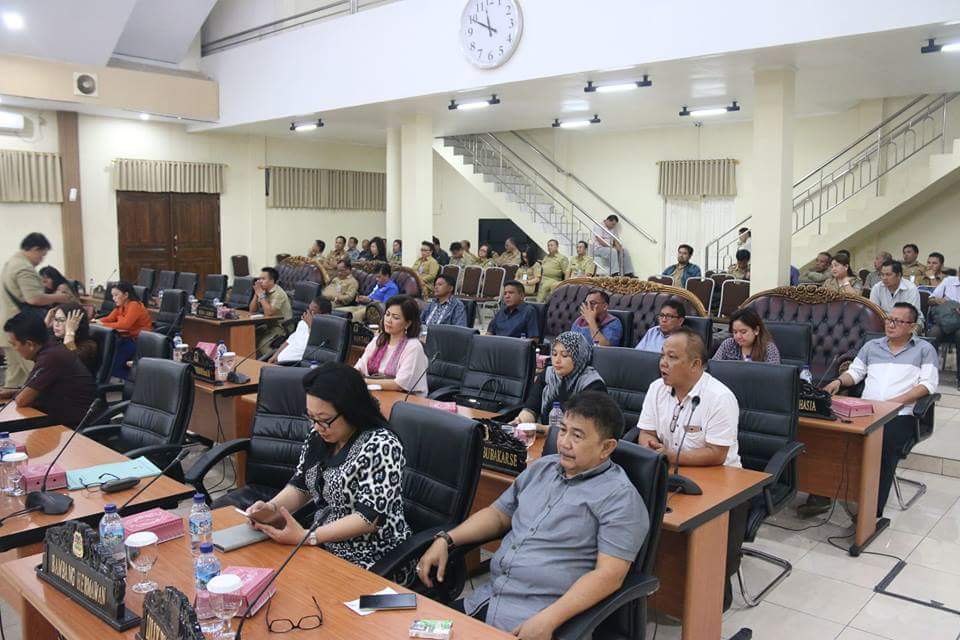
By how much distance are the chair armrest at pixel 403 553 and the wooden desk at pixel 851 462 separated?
2297 millimetres

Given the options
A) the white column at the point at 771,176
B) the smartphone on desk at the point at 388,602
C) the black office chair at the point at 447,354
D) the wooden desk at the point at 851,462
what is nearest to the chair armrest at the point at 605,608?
the smartphone on desk at the point at 388,602

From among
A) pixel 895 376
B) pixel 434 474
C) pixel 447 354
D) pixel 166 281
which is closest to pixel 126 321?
pixel 447 354

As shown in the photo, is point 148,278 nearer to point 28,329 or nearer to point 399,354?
point 28,329

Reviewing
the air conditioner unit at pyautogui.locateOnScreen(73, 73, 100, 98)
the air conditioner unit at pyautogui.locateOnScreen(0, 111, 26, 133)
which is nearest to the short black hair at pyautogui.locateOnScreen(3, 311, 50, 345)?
the air conditioner unit at pyautogui.locateOnScreen(73, 73, 100, 98)

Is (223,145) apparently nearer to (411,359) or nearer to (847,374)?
(411,359)

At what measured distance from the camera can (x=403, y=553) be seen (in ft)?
7.89

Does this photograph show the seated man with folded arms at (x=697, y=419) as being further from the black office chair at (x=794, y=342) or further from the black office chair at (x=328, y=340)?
the black office chair at (x=328, y=340)

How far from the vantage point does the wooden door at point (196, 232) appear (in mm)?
12789

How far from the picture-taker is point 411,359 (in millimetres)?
4621

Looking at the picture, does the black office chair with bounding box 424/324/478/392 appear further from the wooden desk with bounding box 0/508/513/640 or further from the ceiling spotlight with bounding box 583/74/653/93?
the ceiling spotlight with bounding box 583/74/653/93

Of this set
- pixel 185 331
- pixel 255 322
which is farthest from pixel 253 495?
pixel 185 331

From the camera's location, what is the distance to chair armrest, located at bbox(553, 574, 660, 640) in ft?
6.66

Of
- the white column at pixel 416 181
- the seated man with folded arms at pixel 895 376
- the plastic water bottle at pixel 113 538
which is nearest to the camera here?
the plastic water bottle at pixel 113 538

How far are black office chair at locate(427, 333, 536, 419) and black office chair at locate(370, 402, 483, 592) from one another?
1.63 m
